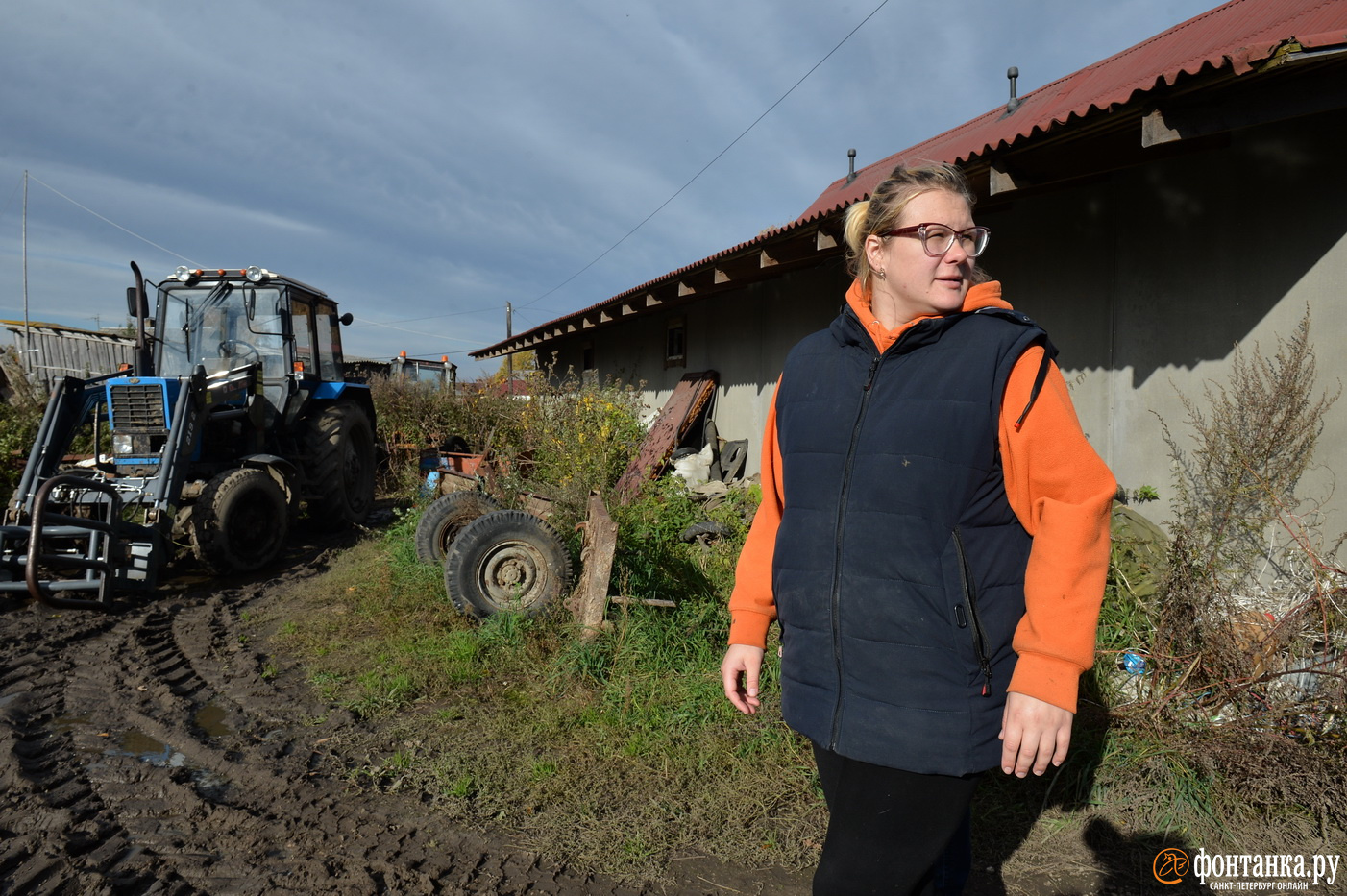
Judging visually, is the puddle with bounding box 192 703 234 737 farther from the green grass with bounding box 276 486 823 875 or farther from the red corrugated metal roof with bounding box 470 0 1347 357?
the red corrugated metal roof with bounding box 470 0 1347 357

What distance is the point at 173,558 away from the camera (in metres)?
6.05

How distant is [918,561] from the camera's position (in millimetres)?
1271

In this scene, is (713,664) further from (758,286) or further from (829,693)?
(758,286)

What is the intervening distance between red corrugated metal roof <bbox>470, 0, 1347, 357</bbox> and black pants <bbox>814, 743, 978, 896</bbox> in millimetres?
1481

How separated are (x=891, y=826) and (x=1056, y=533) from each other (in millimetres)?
568

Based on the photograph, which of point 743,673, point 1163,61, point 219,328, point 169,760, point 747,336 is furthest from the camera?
point 747,336

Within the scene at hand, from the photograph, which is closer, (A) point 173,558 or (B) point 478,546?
(B) point 478,546

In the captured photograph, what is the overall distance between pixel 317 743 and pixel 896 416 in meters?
2.93

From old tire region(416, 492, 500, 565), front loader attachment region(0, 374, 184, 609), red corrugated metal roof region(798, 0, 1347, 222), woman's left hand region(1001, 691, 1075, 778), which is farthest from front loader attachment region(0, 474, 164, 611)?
woman's left hand region(1001, 691, 1075, 778)

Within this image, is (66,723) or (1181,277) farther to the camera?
(1181,277)

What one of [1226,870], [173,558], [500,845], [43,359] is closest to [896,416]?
[500,845]

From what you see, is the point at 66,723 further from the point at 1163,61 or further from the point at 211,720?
the point at 1163,61

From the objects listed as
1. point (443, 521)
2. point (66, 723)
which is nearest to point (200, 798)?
point (66, 723)

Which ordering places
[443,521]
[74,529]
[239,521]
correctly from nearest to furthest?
[74,529] → [443,521] → [239,521]
